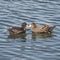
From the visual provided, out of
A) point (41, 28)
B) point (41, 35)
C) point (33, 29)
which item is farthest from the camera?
point (33, 29)

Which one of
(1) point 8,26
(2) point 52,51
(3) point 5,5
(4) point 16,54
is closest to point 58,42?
(2) point 52,51

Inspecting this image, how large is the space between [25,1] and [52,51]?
8880mm

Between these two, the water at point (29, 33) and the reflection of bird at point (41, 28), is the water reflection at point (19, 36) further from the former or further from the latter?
the reflection of bird at point (41, 28)

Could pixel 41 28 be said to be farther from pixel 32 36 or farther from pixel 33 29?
pixel 32 36

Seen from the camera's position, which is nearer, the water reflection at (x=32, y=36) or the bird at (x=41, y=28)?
the water reflection at (x=32, y=36)

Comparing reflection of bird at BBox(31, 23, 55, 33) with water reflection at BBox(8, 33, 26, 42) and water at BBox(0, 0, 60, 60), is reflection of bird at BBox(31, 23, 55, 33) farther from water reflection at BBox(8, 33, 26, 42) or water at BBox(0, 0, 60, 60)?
water reflection at BBox(8, 33, 26, 42)

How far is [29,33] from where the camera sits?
56.6ft

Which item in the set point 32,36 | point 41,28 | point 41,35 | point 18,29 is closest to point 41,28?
point 41,28

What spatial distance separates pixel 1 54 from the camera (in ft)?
46.1

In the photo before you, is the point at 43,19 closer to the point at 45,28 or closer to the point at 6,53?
the point at 45,28

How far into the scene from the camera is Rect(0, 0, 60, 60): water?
14.1m

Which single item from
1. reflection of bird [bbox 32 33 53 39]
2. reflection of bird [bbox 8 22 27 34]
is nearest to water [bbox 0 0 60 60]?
reflection of bird [bbox 32 33 53 39]

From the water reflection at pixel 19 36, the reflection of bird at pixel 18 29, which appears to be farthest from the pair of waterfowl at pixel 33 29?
the water reflection at pixel 19 36

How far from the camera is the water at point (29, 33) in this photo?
14.1 meters
